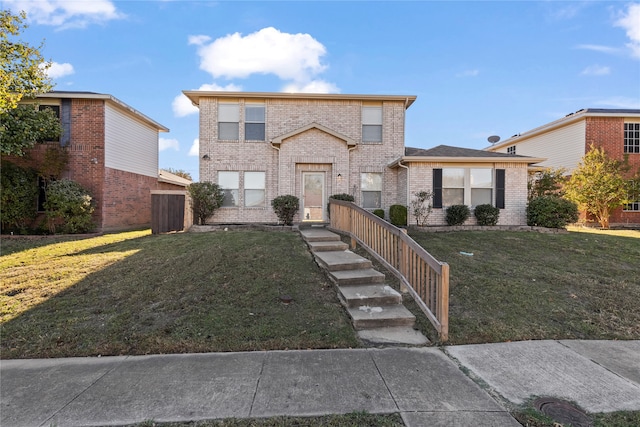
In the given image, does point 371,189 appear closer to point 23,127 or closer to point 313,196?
point 313,196

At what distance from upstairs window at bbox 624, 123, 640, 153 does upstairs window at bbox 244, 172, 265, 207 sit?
18.4 meters

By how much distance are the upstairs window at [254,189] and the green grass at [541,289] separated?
6.60 meters

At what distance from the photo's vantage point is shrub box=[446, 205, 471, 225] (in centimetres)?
1130

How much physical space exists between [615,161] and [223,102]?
17773mm

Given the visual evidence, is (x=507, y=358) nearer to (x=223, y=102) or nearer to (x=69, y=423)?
(x=69, y=423)

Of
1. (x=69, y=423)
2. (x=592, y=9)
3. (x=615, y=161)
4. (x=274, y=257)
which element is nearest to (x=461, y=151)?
(x=592, y=9)

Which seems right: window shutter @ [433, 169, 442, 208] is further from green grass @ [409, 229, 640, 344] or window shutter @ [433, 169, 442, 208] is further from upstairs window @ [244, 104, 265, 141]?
upstairs window @ [244, 104, 265, 141]

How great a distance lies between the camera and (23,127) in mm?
10539

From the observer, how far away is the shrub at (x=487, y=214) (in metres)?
11.4

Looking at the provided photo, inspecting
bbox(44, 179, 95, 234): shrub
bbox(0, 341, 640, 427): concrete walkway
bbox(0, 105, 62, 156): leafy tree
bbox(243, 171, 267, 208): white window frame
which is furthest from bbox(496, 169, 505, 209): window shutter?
bbox(0, 105, 62, 156): leafy tree

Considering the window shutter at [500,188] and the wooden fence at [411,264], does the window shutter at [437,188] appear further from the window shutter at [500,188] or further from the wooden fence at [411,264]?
the wooden fence at [411,264]

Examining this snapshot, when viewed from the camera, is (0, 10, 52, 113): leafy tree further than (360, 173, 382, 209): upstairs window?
No

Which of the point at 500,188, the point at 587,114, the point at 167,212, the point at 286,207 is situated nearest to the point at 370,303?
the point at 286,207

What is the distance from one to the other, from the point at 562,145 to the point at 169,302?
20.4m
